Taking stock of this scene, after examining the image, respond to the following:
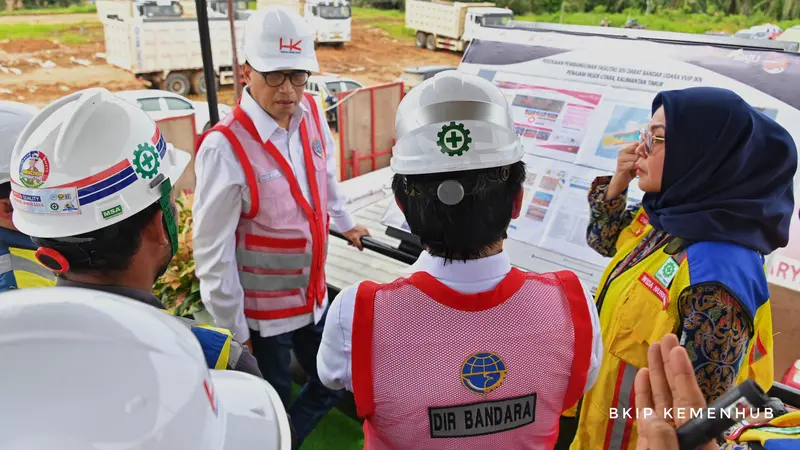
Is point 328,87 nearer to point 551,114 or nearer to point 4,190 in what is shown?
point 551,114

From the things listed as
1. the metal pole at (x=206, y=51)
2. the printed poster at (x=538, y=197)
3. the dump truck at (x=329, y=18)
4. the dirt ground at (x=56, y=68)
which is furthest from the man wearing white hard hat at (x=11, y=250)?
the dump truck at (x=329, y=18)

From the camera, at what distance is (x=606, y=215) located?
179cm

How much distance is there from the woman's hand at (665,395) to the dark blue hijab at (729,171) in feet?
1.94

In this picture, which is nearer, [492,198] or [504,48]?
[492,198]

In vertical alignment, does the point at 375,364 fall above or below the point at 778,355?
above

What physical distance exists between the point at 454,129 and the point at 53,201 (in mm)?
809

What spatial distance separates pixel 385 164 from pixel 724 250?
197 inches

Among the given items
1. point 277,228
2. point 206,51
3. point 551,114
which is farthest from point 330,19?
point 277,228

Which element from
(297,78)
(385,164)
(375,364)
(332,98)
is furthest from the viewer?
(332,98)

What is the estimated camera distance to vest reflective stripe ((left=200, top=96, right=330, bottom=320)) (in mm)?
1800

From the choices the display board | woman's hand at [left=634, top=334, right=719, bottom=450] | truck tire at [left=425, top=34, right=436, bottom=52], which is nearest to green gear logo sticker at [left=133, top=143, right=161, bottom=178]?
woman's hand at [left=634, top=334, right=719, bottom=450]

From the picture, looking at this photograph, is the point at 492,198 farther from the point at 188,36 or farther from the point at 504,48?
the point at 188,36

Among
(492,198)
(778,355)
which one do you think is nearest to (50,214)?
(492,198)

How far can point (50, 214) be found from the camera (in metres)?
1.08
